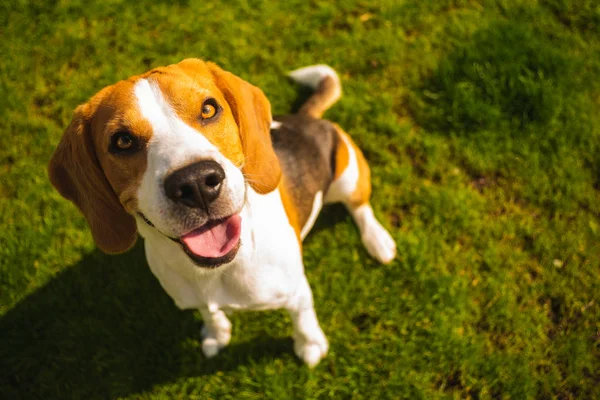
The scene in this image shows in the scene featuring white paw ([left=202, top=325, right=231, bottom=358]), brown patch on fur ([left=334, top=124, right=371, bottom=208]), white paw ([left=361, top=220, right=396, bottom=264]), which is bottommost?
white paw ([left=202, top=325, right=231, bottom=358])

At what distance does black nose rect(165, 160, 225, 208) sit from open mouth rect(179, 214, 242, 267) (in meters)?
0.26

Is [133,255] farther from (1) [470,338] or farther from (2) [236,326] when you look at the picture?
(1) [470,338]

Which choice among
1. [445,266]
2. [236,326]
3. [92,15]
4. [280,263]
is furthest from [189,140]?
[92,15]

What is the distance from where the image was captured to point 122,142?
2.48m

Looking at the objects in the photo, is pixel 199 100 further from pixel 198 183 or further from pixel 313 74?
pixel 313 74

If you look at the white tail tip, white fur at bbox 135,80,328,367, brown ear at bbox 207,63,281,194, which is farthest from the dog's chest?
the white tail tip

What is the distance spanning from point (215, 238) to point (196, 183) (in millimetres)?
468

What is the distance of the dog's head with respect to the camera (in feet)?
7.65

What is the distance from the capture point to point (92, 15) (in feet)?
18.8

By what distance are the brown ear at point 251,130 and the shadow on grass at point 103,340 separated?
69.8 inches

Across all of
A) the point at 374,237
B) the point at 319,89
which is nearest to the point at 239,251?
the point at 374,237

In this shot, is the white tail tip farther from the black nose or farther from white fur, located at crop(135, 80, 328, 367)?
the black nose

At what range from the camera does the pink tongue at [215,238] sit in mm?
2555

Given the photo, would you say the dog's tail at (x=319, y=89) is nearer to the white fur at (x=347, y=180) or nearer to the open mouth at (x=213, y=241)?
the white fur at (x=347, y=180)
